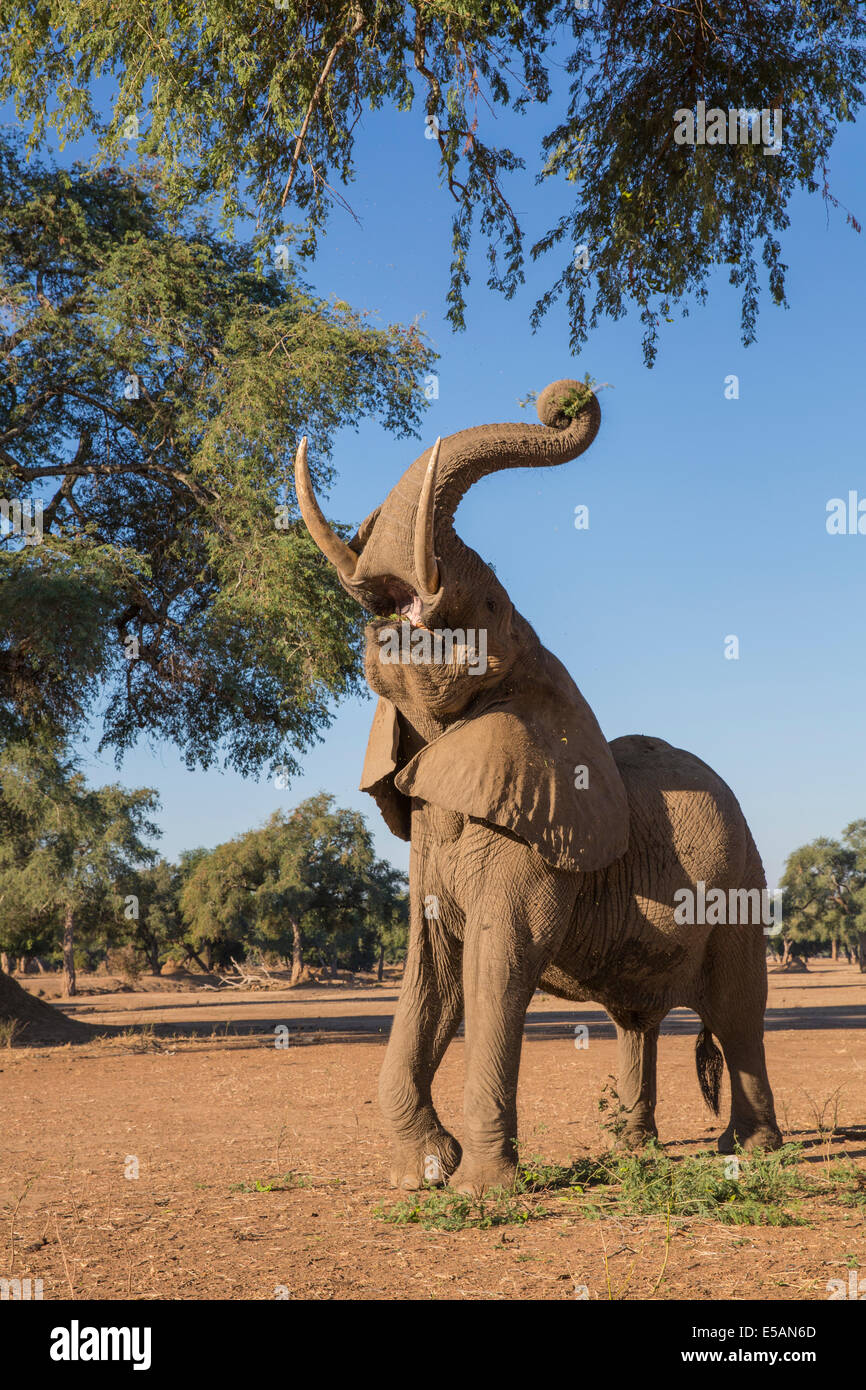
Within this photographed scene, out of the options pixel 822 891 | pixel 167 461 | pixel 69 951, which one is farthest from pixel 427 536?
pixel 822 891

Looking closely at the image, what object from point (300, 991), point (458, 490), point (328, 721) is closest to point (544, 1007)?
point (300, 991)

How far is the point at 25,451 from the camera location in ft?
57.9

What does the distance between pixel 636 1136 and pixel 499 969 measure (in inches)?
105

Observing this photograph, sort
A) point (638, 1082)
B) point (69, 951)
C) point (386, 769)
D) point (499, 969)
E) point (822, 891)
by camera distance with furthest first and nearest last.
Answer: point (822, 891)
point (69, 951)
point (638, 1082)
point (386, 769)
point (499, 969)

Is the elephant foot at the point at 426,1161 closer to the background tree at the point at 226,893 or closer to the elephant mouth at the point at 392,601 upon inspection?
the elephant mouth at the point at 392,601

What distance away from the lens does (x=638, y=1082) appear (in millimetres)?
8219

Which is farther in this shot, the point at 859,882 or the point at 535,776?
the point at 859,882

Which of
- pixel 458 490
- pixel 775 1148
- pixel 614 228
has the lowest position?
pixel 775 1148

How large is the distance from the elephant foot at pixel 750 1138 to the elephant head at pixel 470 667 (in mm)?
2275

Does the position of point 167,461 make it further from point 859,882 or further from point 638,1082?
point 859,882

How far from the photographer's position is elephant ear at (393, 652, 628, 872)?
20.6 ft

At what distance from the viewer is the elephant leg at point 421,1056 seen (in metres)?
6.56
